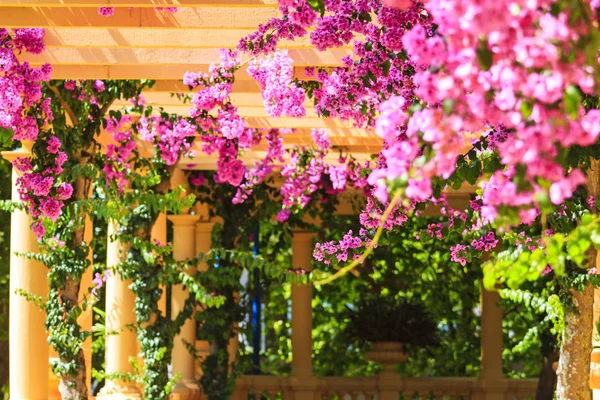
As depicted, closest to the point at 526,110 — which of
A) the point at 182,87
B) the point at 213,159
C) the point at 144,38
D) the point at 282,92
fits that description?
the point at 282,92

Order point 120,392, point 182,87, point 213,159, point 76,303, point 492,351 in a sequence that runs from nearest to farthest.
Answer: point 76,303, point 182,87, point 120,392, point 213,159, point 492,351

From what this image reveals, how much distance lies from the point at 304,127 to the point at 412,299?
30.1ft

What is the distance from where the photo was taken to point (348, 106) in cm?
628

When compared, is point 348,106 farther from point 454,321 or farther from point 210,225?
point 454,321

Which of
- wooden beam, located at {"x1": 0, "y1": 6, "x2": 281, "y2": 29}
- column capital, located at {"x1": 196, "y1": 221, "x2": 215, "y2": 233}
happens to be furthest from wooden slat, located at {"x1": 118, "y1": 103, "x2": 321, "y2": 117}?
column capital, located at {"x1": 196, "y1": 221, "x2": 215, "y2": 233}

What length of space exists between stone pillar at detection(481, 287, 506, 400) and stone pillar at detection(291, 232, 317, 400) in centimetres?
281

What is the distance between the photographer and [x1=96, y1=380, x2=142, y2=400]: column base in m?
12.9

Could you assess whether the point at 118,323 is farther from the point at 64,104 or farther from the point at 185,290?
the point at 64,104

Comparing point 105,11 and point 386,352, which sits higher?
point 105,11

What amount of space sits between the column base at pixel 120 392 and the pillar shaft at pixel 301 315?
5.11 m

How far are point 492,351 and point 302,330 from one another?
123 inches

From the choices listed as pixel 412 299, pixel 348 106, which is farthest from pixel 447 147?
pixel 412 299

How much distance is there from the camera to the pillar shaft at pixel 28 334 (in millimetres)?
10242

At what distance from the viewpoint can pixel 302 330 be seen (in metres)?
18.1
